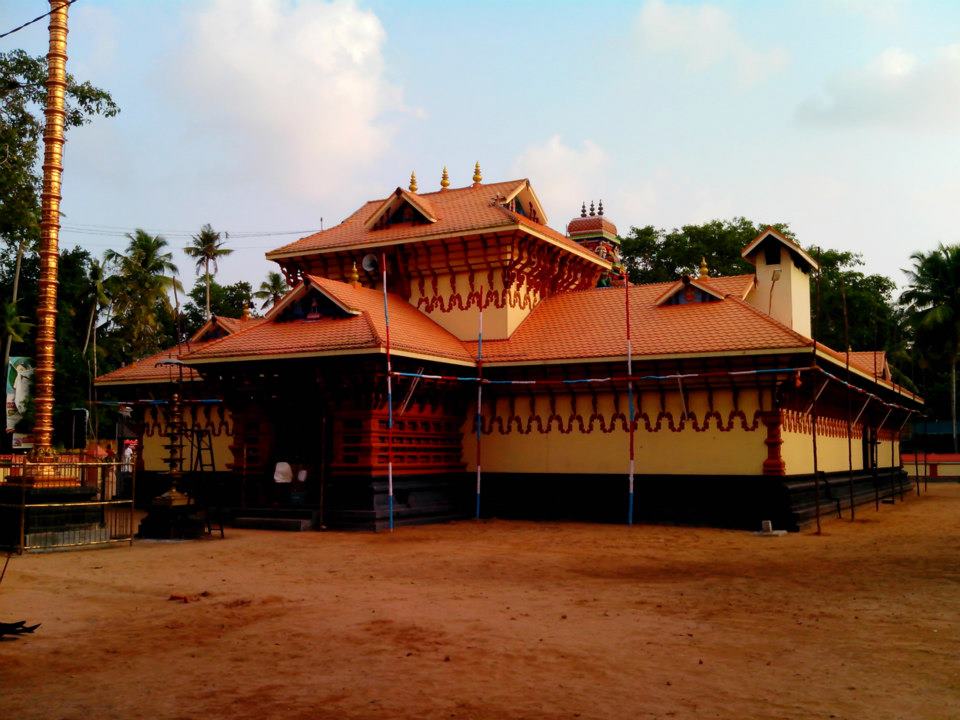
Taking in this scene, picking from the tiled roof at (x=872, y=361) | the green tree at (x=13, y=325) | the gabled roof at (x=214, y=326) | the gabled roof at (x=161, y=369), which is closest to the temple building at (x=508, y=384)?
the gabled roof at (x=161, y=369)

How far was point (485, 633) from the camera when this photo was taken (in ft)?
28.2

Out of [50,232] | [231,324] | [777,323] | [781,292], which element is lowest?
[777,323]

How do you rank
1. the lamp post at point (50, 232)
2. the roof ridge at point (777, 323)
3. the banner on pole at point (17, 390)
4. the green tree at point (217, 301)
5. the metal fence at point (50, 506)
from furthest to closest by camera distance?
1. the green tree at point (217, 301)
2. the banner on pole at point (17, 390)
3. the roof ridge at point (777, 323)
4. the lamp post at point (50, 232)
5. the metal fence at point (50, 506)

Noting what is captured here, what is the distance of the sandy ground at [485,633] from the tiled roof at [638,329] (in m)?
5.54

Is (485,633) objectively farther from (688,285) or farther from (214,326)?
(214,326)

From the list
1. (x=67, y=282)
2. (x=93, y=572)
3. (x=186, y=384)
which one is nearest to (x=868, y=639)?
(x=93, y=572)

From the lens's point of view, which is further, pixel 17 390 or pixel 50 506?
pixel 17 390

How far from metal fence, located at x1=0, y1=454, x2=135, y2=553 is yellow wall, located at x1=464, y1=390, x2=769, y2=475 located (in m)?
9.79

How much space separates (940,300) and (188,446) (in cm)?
4263

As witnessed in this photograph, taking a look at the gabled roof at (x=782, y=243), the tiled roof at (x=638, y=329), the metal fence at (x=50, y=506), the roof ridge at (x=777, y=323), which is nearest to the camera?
the metal fence at (x=50, y=506)

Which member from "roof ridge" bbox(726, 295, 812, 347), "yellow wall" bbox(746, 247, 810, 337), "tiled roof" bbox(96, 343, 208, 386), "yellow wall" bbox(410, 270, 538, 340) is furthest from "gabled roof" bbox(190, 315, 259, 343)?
"yellow wall" bbox(746, 247, 810, 337)

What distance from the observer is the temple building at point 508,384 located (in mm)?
19750

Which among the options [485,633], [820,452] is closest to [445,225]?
[820,452]

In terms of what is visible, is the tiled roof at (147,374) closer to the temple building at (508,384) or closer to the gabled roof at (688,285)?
the temple building at (508,384)
